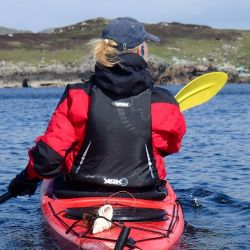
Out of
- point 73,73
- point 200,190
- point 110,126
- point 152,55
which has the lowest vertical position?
point 73,73

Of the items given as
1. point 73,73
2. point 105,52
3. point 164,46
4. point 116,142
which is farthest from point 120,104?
point 164,46

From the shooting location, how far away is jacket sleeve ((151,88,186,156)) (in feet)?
20.7

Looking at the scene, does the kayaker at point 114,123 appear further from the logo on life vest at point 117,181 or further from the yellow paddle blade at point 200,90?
the yellow paddle blade at point 200,90

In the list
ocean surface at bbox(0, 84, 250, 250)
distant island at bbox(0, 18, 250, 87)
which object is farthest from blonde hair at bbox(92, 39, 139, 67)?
distant island at bbox(0, 18, 250, 87)

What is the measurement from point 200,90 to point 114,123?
3.12 meters

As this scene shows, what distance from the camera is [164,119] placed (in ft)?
20.7

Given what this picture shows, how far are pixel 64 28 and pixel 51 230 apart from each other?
11779cm

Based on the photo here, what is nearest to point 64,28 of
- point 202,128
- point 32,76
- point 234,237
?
point 32,76

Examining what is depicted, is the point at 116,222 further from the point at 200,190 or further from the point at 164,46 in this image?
the point at 164,46

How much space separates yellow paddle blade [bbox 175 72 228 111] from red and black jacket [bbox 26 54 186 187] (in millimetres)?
2589

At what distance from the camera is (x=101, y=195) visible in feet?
21.5

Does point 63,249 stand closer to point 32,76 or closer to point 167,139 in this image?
point 167,139

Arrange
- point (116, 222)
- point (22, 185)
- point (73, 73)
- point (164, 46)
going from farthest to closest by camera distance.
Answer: point (164, 46) < point (73, 73) < point (22, 185) < point (116, 222)

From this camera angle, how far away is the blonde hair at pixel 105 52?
6070mm
